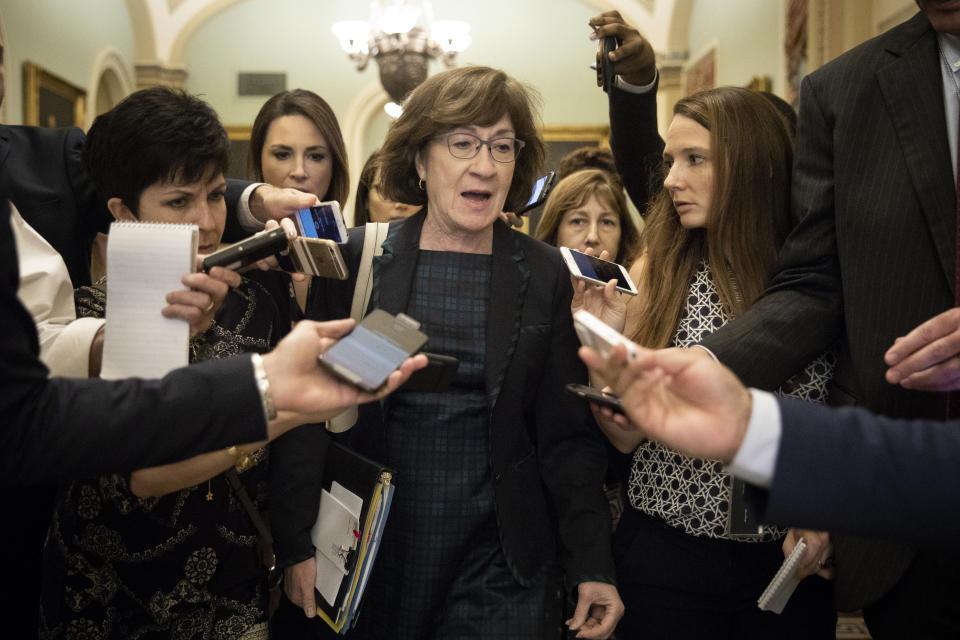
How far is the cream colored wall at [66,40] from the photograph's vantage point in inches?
267

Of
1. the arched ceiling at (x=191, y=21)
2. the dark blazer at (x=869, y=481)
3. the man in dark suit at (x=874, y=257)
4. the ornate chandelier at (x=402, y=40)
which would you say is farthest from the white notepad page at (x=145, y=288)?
the arched ceiling at (x=191, y=21)

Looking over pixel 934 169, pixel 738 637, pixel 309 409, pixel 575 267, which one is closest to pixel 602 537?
pixel 738 637

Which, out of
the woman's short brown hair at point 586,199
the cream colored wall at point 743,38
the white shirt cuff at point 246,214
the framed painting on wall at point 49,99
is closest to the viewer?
the white shirt cuff at point 246,214

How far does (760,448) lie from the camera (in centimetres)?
116

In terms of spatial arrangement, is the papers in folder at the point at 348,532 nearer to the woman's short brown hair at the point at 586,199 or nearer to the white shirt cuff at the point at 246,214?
the white shirt cuff at the point at 246,214

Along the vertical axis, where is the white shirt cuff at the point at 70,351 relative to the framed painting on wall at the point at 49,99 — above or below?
below

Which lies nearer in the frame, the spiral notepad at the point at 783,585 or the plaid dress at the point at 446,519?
the spiral notepad at the point at 783,585

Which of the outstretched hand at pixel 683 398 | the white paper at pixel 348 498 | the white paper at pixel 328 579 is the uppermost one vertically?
the outstretched hand at pixel 683 398

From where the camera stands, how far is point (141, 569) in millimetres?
1815

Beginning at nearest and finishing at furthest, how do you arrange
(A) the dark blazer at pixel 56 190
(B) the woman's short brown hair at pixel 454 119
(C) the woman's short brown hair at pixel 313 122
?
(B) the woman's short brown hair at pixel 454 119
(A) the dark blazer at pixel 56 190
(C) the woman's short brown hair at pixel 313 122

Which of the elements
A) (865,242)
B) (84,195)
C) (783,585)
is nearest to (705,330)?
(865,242)

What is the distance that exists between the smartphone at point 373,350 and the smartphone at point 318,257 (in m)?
0.31

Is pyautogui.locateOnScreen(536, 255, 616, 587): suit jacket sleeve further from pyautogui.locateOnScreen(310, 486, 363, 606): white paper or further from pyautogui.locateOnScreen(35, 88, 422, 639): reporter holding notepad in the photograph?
pyautogui.locateOnScreen(35, 88, 422, 639): reporter holding notepad

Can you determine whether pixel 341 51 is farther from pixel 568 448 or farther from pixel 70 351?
pixel 70 351
